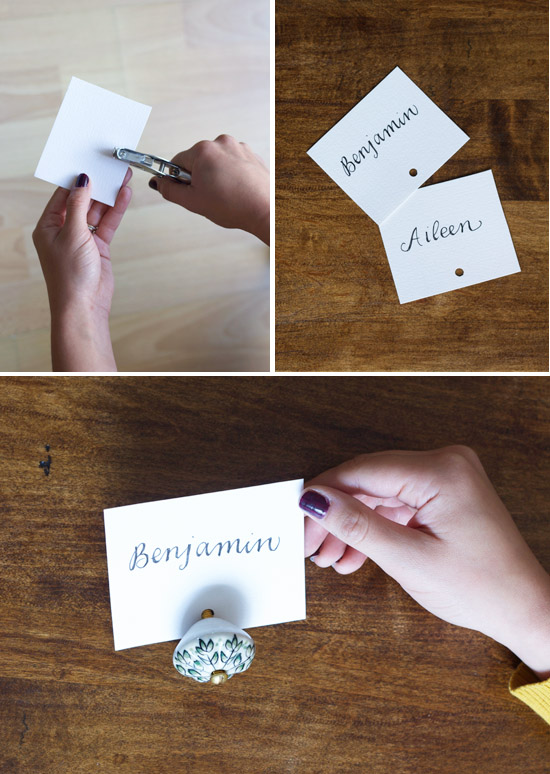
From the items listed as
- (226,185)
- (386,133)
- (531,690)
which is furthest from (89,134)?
(531,690)

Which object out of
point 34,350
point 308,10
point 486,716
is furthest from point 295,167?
point 486,716

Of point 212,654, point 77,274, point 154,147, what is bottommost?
point 212,654

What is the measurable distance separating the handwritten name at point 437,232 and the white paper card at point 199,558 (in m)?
0.30

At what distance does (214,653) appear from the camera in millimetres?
420

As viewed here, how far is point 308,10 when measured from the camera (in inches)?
23.3

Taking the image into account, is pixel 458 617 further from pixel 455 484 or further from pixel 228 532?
pixel 228 532

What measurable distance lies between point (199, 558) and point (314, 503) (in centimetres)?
12

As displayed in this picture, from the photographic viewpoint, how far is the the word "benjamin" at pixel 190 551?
1.59 ft

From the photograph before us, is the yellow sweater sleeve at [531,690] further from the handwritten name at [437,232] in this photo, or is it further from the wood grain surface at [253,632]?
the handwritten name at [437,232]

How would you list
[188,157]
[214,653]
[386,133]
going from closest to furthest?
[214,653]
[386,133]
[188,157]

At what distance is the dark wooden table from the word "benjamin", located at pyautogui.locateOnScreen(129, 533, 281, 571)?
0.20m

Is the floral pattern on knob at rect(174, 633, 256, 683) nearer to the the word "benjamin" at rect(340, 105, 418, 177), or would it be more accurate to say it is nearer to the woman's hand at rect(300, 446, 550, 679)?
the woman's hand at rect(300, 446, 550, 679)

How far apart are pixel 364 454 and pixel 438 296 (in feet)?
0.68

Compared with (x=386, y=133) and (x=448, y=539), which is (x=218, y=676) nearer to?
(x=448, y=539)
